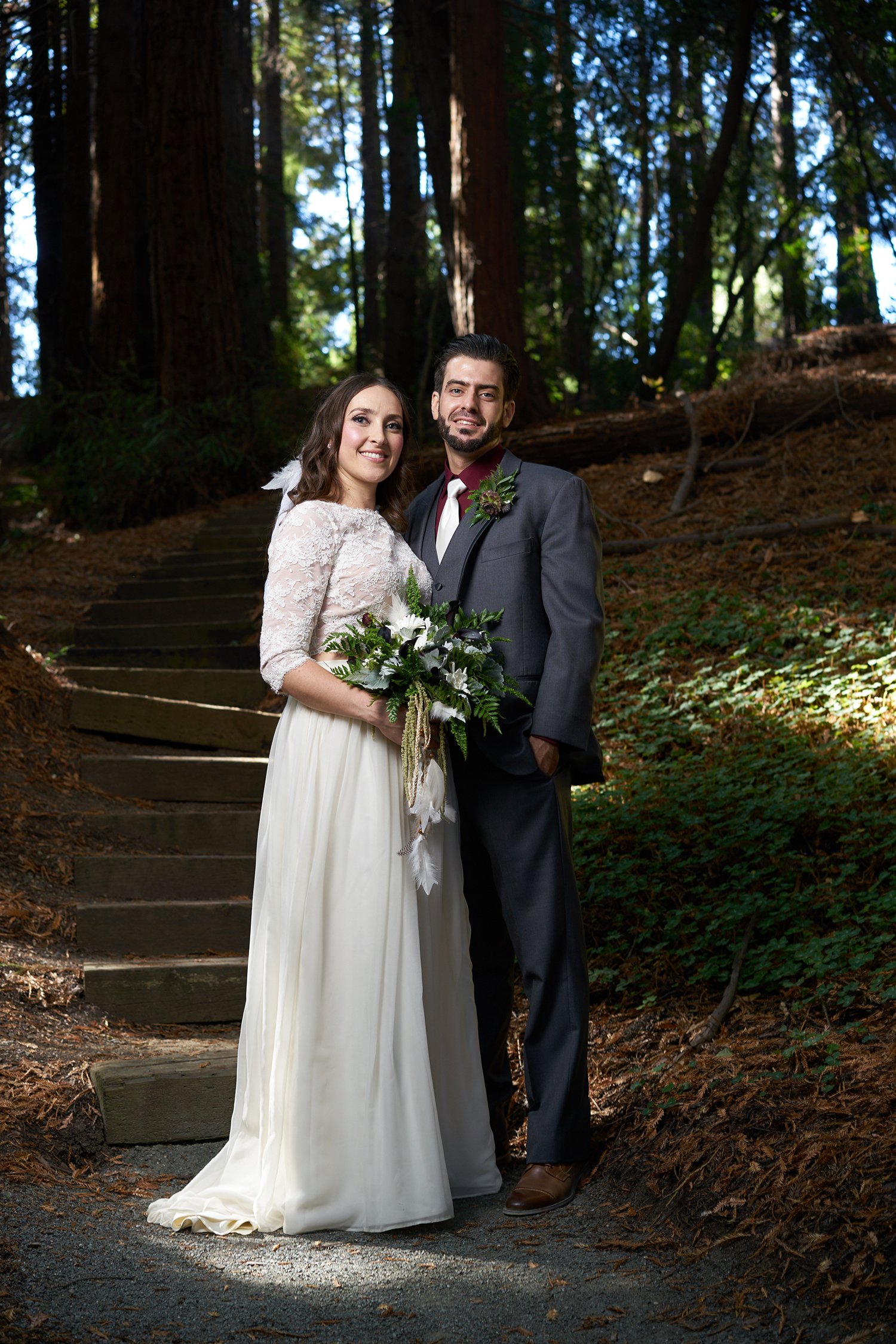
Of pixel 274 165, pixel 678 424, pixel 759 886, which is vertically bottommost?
pixel 759 886

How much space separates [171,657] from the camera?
605 centimetres

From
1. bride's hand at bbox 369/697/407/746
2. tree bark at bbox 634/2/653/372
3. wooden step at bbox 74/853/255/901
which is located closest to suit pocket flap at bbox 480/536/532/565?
bride's hand at bbox 369/697/407/746

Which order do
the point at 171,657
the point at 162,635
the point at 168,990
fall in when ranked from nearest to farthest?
the point at 168,990
the point at 171,657
the point at 162,635

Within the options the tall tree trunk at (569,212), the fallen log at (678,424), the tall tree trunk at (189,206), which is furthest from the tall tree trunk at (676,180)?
the tall tree trunk at (189,206)

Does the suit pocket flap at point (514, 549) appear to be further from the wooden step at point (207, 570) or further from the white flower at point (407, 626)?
the wooden step at point (207, 570)

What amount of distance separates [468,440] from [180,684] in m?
3.16

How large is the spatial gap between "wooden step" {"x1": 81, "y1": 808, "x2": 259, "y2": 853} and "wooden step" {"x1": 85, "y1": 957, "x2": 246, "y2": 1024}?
87cm

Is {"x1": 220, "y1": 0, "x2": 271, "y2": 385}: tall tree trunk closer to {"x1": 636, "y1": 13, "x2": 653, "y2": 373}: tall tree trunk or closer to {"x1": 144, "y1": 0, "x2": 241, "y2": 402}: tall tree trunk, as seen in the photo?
{"x1": 144, "y1": 0, "x2": 241, "y2": 402}: tall tree trunk

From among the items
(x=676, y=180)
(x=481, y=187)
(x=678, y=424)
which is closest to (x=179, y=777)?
(x=678, y=424)

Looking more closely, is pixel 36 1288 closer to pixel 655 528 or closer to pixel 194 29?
pixel 655 528

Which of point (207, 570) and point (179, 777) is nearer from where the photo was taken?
point (179, 777)

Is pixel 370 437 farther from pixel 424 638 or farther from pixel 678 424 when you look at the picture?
pixel 678 424

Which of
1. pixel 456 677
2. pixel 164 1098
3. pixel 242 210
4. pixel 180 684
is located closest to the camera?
pixel 456 677

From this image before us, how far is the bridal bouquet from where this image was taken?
8.68 ft
